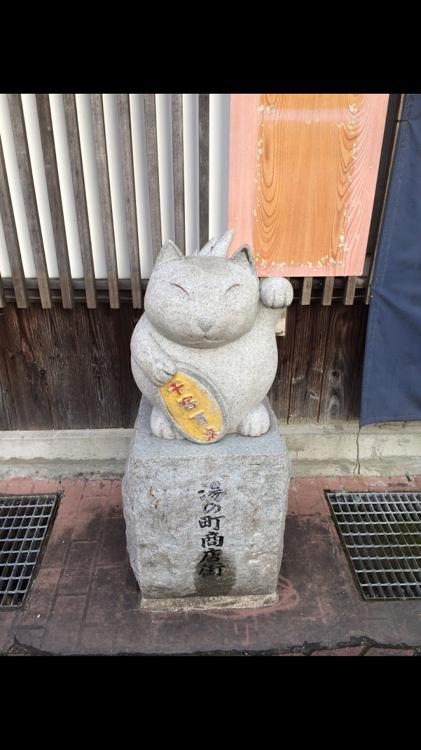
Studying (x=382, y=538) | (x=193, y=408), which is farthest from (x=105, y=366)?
(x=382, y=538)

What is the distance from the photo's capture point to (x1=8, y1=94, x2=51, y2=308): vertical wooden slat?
3.59 metres

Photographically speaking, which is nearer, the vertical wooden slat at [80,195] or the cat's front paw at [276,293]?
the cat's front paw at [276,293]

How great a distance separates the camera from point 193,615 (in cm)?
367

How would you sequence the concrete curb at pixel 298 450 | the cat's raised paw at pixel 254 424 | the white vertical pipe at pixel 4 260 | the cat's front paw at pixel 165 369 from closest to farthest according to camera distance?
the cat's front paw at pixel 165 369, the cat's raised paw at pixel 254 424, the white vertical pipe at pixel 4 260, the concrete curb at pixel 298 450

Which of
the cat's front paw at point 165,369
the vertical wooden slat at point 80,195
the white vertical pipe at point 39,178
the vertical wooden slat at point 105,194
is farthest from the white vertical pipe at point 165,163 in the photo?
the cat's front paw at point 165,369

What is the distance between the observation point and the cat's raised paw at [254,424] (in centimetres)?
340

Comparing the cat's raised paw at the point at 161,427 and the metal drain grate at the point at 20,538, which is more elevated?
the cat's raised paw at the point at 161,427

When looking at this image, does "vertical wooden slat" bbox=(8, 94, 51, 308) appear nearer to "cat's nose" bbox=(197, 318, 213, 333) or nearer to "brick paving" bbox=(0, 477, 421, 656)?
"cat's nose" bbox=(197, 318, 213, 333)

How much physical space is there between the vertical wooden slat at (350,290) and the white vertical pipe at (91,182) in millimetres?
1883

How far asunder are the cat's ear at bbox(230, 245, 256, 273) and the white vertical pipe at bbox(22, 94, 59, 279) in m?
1.66

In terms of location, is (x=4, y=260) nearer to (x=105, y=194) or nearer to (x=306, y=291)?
(x=105, y=194)

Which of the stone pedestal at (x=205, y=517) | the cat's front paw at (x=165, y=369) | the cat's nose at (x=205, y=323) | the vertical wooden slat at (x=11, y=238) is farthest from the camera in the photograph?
the vertical wooden slat at (x=11, y=238)

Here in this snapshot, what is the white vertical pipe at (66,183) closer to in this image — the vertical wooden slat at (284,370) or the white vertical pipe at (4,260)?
the white vertical pipe at (4,260)

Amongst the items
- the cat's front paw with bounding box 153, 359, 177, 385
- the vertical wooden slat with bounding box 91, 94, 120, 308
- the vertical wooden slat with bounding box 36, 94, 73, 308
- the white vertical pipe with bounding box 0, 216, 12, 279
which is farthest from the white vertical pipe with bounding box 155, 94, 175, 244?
the cat's front paw with bounding box 153, 359, 177, 385
